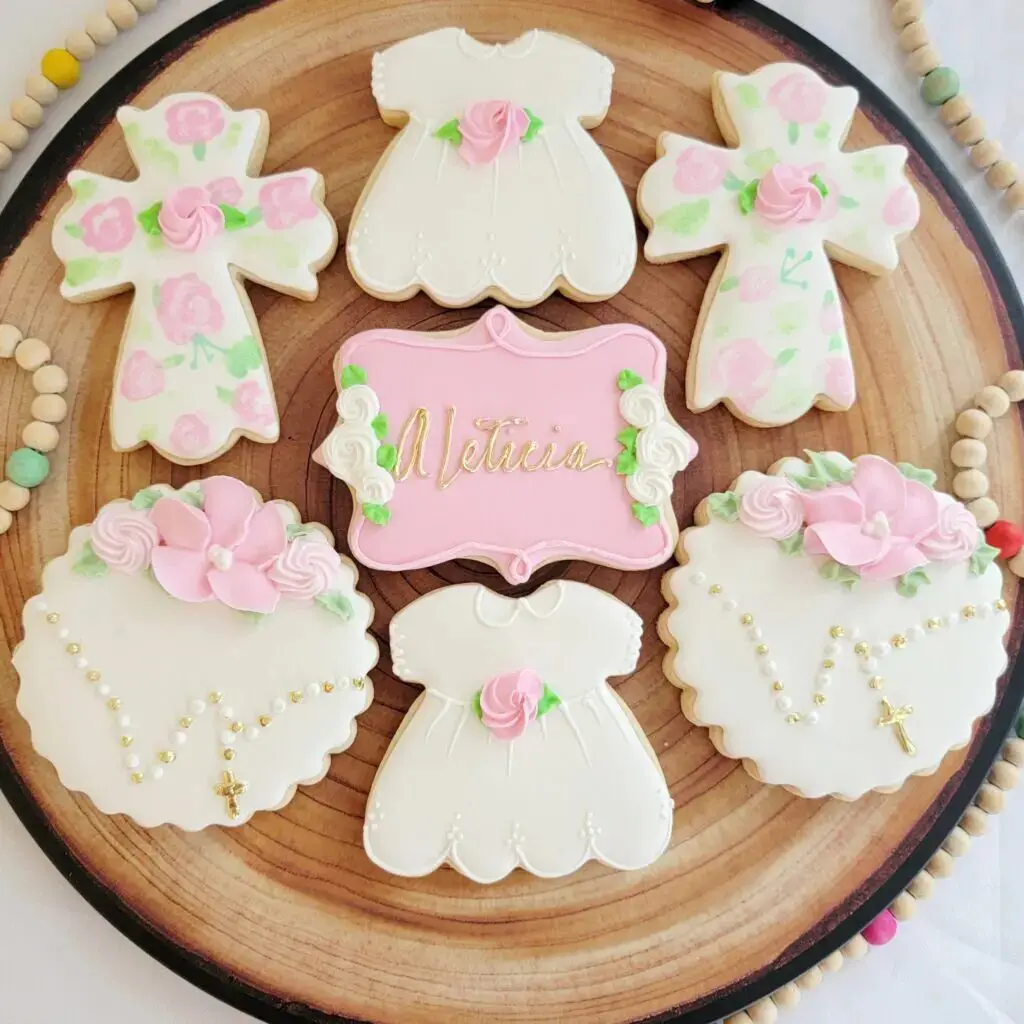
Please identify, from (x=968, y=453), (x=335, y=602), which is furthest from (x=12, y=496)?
(x=968, y=453)

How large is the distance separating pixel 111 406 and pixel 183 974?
1113 mm

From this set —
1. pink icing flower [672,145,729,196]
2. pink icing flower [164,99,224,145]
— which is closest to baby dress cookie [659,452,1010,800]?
pink icing flower [672,145,729,196]

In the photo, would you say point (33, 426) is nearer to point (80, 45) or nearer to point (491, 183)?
point (80, 45)

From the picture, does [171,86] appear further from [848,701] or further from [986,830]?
[986,830]

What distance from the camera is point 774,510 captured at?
1.80m

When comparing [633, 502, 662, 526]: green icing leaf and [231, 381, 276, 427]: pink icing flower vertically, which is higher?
[231, 381, 276, 427]: pink icing flower

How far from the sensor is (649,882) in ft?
6.14

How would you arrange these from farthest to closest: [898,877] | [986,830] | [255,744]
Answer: [986,830] < [898,877] < [255,744]

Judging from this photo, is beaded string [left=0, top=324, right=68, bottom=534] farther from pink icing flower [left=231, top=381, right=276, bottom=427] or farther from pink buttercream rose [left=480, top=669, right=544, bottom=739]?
pink buttercream rose [left=480, top=669, right=544, bottom=739]

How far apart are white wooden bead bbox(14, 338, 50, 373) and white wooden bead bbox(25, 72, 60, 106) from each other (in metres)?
0.58

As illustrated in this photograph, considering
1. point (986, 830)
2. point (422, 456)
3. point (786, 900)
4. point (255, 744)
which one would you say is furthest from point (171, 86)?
point (986, 830)

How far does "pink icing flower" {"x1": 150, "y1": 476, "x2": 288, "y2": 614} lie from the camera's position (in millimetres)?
Result: 1712

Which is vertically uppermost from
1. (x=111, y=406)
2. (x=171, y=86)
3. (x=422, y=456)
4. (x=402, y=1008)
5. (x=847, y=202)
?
(x=171, y=86)

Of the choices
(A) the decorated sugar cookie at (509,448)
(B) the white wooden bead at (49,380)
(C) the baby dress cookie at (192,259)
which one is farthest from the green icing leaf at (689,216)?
(B) the white wooden bead at (49,380)
